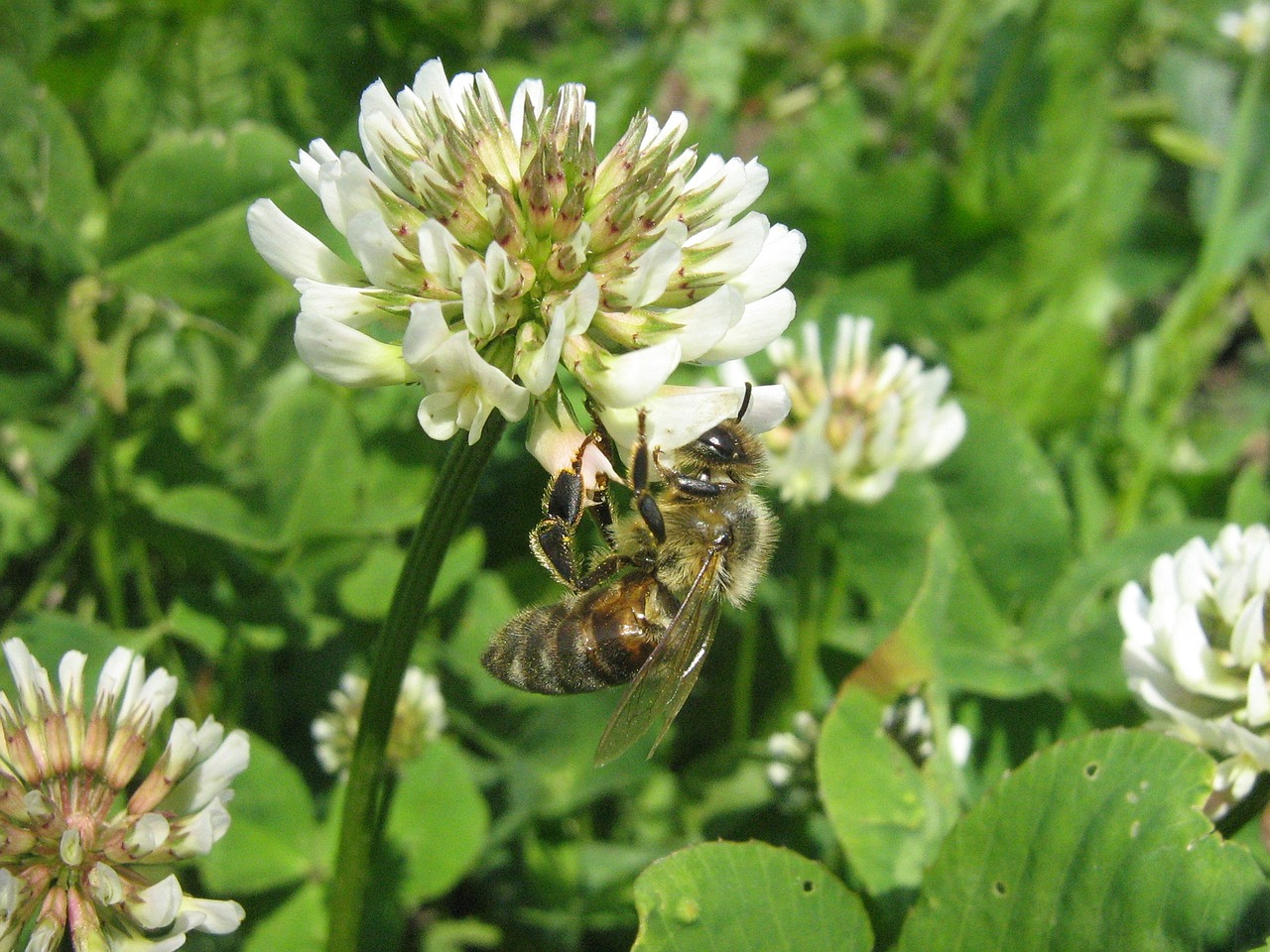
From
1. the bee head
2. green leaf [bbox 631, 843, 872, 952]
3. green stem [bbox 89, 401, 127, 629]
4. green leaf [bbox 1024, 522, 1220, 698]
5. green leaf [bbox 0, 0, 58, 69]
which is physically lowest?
green leaf [bbox 1024, 522, 1220, 698]

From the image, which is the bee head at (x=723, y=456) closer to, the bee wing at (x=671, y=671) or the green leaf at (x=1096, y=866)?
the bee wing at (x=671, y=671)

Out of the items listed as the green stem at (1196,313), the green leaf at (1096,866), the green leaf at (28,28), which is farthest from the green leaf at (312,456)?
the green stem at (1196,313)

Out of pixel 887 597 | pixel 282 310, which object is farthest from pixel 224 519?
pixel 887 597

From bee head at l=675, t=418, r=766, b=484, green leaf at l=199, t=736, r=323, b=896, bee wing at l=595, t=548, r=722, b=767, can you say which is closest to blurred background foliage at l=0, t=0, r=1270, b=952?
green leaf at l=199, t=736, r=323, b=896

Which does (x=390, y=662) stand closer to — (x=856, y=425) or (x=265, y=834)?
(x=265, y=834)

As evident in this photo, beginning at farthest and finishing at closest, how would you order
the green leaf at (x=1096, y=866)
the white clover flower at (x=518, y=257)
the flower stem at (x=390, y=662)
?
the green leaf at (x=1096, y=866) → the flower stem at (x=390, y=662) → the white clover flower at (x=518, y=257)

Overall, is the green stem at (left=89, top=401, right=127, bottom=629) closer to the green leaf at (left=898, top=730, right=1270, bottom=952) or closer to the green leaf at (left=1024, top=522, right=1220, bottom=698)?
the green leaf at (left=898, top=730, right=1270, bottom=952)

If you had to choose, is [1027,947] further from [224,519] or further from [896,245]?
[896,245]
